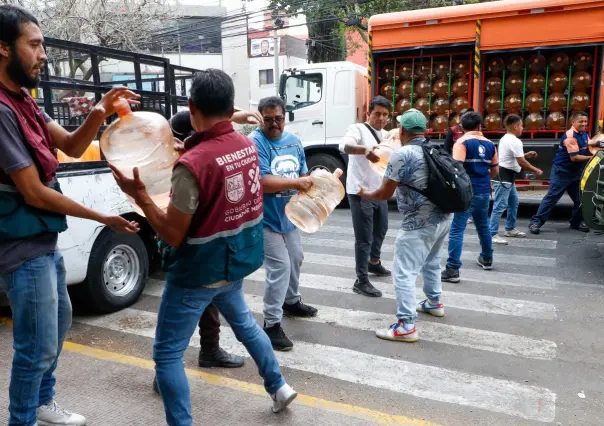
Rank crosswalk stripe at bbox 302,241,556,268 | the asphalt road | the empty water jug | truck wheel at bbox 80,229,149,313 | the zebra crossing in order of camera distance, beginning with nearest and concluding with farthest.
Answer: the asphalt road < the zebra crossing < truck wheel at bbox 80,229,149,313 < the empty water jug < crosswalk stripe at bbox 302,241,556,268

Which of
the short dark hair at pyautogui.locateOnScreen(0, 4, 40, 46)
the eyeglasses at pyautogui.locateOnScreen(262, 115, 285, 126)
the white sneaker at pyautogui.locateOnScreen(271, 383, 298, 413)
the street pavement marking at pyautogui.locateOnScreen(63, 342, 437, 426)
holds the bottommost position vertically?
the street pavement marking at pyautogui.locateOnScreen(63, 342, 437, 426)

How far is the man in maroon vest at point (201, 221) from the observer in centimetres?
237

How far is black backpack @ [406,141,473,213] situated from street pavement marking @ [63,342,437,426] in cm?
172

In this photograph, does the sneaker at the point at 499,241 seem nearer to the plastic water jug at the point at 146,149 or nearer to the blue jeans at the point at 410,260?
the blue jeans at the point at 410,260

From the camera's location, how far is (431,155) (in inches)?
164

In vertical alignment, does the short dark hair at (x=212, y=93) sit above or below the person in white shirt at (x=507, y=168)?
above

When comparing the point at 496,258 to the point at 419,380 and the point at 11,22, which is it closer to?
the point at 419,380

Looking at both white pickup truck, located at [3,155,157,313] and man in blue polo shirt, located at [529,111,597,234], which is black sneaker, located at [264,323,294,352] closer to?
white pickup truck, located at [3,155,157,313]

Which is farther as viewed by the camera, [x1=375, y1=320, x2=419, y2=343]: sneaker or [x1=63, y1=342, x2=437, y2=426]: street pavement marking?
[x1=375, y1=320, x2=419, y2=343]: sneaker

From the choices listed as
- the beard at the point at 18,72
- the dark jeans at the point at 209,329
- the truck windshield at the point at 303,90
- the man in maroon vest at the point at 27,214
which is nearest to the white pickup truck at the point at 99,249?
the dark jeans at the point at 209,329

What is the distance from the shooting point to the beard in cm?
237

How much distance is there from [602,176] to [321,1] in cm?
1726

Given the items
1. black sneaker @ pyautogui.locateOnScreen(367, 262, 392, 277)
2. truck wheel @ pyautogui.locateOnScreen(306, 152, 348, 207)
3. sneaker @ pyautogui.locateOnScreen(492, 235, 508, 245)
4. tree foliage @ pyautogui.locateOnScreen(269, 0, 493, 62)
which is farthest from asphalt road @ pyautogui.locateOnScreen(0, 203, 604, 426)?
tree foliage @ pyautogui.locateOnScreen(269, 0, 493, 62)

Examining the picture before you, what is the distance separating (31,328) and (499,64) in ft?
30.6
